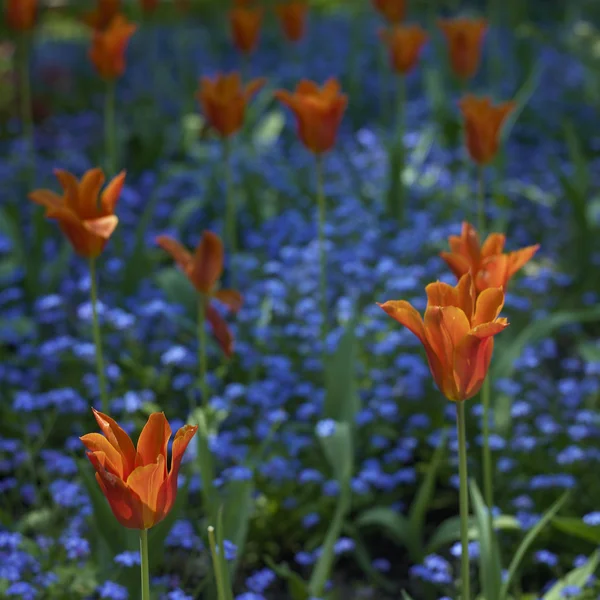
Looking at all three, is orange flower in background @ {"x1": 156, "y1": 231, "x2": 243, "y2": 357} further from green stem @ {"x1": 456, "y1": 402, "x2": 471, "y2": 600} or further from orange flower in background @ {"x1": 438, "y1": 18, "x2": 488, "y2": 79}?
orange flower in background @ {"x1": 438, "y1": 18, "x2": 488, "y2": 79}

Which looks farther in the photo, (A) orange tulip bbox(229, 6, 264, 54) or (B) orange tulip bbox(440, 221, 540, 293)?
(A) orange tulip bbox(229, 6, 264, 54)

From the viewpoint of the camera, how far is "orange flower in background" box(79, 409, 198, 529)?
1.38 m

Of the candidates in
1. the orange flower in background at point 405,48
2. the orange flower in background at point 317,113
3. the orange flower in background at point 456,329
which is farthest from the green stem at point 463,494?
the orange flower in background at point 405,48

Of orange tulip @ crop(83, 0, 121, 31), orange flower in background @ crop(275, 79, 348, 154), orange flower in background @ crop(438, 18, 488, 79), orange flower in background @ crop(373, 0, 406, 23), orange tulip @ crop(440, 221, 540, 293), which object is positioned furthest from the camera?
orange flower in background @ crop(373, 0, 406, 23)

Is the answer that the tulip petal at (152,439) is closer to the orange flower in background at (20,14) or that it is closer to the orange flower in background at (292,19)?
the orange flower in background at (20,14)

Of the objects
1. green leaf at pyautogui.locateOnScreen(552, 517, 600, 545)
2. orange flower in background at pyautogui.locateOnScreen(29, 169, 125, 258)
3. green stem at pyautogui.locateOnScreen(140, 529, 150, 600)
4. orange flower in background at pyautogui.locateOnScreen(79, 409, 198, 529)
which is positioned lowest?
green leaf at pyautogui.locateOnScreen(552, 517, 600, 545)

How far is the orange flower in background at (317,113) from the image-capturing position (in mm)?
2588

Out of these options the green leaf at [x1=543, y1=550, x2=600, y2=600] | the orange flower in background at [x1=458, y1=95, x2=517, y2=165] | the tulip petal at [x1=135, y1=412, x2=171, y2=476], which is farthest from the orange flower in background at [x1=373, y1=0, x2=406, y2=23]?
the tulip petal at [x1=135, y1=412, x2=171, y2=476]

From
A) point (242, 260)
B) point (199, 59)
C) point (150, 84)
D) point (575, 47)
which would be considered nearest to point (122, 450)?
point (242, 260)

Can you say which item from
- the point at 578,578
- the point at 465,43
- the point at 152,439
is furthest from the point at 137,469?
the point at 465,43

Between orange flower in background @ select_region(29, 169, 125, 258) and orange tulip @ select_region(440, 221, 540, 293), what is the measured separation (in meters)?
0.74

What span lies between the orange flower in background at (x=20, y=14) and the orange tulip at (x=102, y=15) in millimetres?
255

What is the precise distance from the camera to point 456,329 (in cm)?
150

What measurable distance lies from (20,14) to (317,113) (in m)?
2.05
